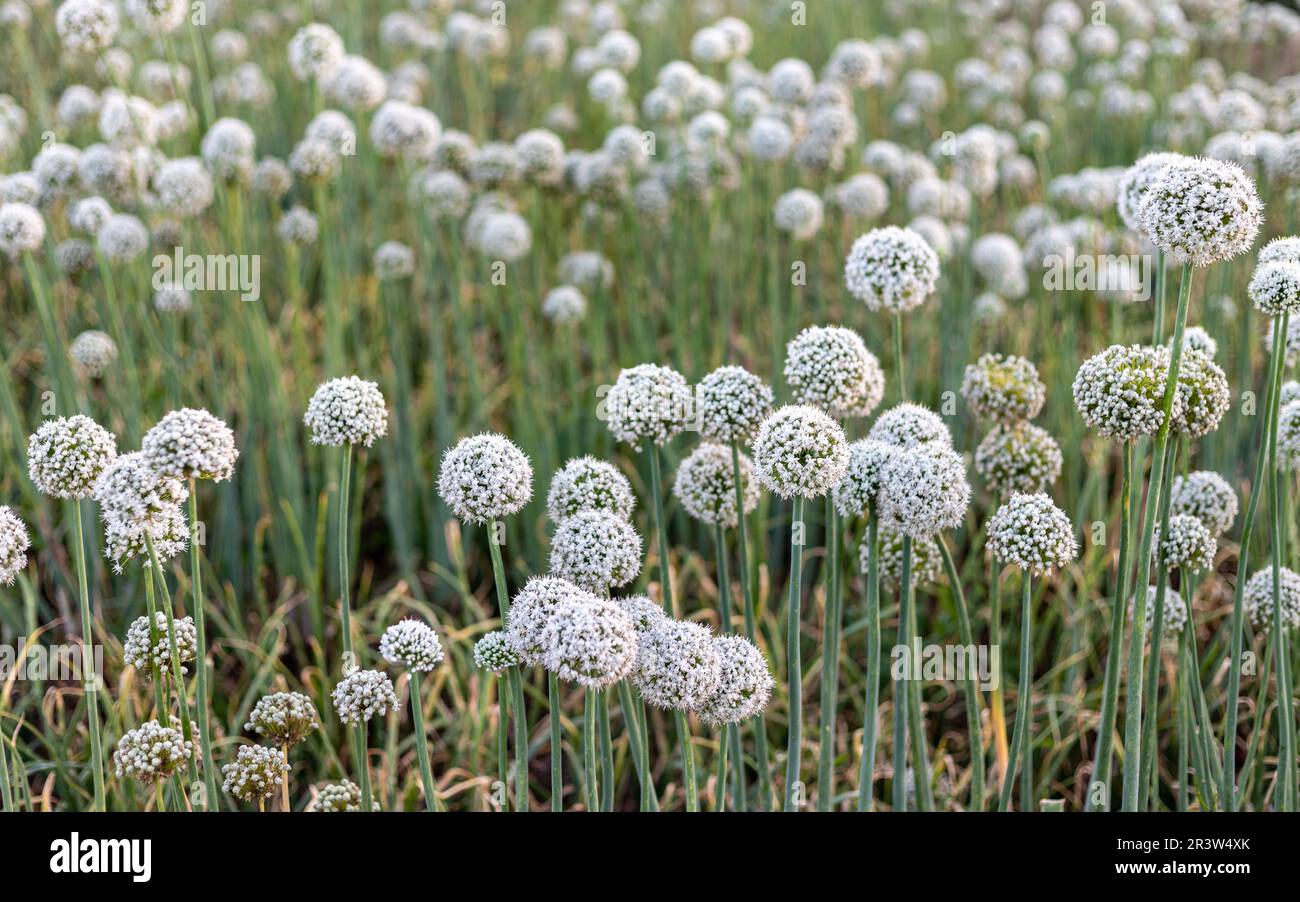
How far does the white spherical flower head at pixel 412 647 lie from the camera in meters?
2.20

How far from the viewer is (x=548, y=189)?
4.98 meters

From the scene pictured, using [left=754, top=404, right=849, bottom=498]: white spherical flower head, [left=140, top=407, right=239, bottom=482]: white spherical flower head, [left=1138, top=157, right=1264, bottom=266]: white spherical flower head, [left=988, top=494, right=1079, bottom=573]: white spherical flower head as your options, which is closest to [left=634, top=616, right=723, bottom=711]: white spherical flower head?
[left=754, top=404, right=849, bottom=498]: white spherical flower head

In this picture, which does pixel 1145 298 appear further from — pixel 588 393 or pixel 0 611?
pixel 0 611

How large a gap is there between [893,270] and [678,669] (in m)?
1.21

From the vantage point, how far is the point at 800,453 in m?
2.20

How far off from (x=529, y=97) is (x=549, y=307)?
3.66 meters

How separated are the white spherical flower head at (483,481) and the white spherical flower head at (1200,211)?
4.12ft

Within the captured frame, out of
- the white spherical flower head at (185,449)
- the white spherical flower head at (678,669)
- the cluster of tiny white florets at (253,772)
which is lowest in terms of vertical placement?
the cluster of tiny white florets at (253,772)

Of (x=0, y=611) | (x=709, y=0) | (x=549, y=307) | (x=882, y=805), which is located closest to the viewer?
(x=882, y=805)

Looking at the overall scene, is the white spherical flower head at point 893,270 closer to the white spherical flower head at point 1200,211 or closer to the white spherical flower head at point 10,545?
the white spherical flower head at point 1200,211

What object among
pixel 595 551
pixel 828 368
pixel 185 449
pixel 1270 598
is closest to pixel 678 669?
pixel 595 551

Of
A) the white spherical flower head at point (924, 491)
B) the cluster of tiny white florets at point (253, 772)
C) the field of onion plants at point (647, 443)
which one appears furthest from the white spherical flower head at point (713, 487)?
the cluster of tiny white florets at point (253, 772)

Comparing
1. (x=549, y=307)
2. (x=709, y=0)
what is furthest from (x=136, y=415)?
(x=709, y=0)
